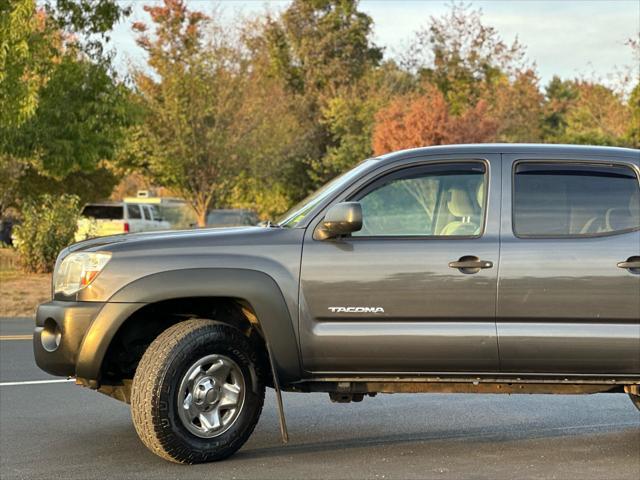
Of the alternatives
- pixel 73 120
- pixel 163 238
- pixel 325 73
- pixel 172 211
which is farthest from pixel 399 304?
pixel 325 73

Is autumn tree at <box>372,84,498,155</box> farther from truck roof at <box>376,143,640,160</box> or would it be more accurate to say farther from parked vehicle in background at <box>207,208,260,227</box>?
truck roof at <box>376,143,640,160</box>

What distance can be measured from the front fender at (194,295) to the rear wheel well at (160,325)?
24 cm

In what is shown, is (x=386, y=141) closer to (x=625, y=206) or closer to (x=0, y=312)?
(x=0, y=312)

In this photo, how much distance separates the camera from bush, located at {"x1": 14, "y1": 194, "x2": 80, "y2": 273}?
22297 mm

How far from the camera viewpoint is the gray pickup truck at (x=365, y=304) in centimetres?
643

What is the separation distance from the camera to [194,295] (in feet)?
21.2

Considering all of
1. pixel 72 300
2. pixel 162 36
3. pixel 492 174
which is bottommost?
pixel 72 300

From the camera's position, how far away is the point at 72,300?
6.59m

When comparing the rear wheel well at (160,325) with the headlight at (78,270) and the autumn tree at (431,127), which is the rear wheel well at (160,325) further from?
the autumn tree at (431,127)

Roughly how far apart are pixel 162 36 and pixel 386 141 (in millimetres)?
10055

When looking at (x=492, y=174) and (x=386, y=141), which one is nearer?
(x=492, y=174)

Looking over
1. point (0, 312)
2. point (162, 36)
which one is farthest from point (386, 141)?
point (0, 312)

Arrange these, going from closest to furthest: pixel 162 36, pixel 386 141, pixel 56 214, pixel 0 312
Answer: pixel 0 312, pixel 56 214, pixel 162 36, pixel 386 141

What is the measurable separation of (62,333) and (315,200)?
1.72 meters
